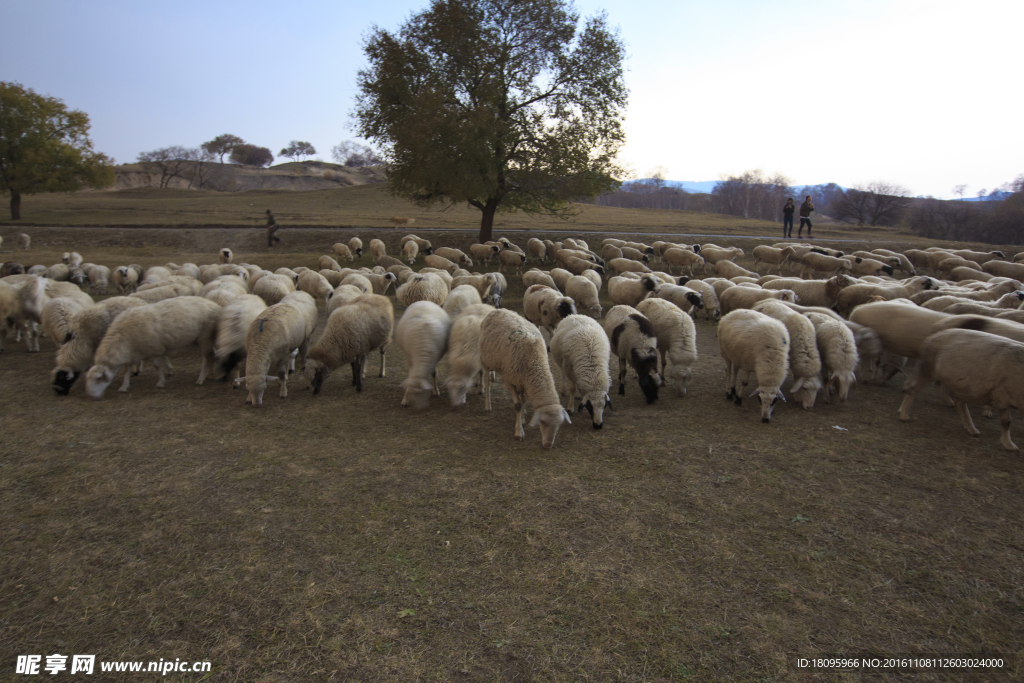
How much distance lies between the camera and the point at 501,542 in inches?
178

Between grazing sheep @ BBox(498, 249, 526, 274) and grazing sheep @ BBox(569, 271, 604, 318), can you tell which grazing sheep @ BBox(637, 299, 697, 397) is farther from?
grazing sheep @ BBox(498, 249, 526, 274)

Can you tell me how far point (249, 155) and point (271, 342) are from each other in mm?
111958

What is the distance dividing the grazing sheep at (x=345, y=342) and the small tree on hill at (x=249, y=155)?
10868 cm

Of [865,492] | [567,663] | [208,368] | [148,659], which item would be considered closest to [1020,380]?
[865,492]

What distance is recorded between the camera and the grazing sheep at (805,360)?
769 centimetres

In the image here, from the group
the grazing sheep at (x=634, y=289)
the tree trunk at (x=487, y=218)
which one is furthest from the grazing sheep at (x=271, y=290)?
the tree trunk at (x=487, y=218)

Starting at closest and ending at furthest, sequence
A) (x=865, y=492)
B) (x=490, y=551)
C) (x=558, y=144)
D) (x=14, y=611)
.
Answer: (x=14, y=611), (x=490, y=551), (x=865, y=492), (x=558, y=144)

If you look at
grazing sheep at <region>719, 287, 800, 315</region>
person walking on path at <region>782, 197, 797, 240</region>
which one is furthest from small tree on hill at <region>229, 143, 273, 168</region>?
grazing sheep at <region>719, 287, 800, 315</region>

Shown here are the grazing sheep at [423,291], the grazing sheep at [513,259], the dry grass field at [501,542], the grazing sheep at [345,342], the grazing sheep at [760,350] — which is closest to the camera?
the dry grass field at [501,542]

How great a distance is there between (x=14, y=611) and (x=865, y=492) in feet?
25.5

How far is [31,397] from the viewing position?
25.9 feet

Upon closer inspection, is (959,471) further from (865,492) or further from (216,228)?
(216,228)

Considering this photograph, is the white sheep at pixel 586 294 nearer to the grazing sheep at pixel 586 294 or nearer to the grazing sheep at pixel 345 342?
the grazing sheep at pixel 586 294

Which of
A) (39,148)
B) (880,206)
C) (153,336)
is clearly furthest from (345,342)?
(880,206)
